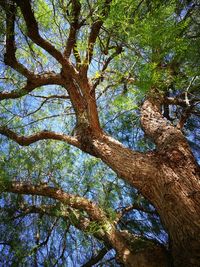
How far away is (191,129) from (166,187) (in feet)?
5.89

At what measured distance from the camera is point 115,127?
13.2ft

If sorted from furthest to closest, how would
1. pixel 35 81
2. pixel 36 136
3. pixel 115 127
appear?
pixel 115 127 → pixel 35 81 → pixel 36 136

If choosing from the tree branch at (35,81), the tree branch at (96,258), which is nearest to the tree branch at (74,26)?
the tree branch at (35,81)

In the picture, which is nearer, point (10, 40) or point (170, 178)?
point (170, 178)

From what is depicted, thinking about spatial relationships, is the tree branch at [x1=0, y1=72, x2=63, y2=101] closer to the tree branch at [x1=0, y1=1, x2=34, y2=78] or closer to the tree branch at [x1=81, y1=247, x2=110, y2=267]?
the tree branch at [x1=0, y1=1, x2=34, y2=78]

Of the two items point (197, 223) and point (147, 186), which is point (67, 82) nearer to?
point (147, 186)

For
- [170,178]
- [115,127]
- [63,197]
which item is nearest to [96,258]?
[63,197]

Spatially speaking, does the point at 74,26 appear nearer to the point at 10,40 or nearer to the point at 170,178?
the point at 10,40

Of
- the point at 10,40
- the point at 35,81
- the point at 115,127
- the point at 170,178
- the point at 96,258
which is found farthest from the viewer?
the point at 115,127

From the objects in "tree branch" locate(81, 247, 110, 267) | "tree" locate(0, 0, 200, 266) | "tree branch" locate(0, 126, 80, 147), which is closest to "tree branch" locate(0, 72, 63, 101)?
"tree" locate(0, 0, 200, 266)

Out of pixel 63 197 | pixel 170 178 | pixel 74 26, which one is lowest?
pixel 170 178

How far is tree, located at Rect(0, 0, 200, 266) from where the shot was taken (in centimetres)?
207

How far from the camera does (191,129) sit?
12.6 feet

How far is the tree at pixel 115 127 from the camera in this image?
2070 millimetres
